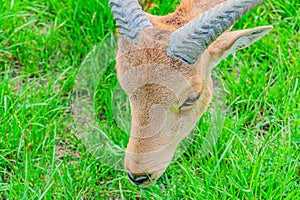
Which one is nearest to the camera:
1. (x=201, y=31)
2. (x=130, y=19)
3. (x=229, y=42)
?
(x=201, y=31)

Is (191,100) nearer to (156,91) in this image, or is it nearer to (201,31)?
(156,91)

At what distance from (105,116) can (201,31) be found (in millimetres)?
1559

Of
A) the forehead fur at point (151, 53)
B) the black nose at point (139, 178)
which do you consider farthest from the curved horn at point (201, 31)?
the black nose at point (139, 178)

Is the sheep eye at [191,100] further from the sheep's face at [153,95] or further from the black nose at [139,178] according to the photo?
the black nose at [139,178]

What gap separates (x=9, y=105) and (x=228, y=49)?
5.69 feet

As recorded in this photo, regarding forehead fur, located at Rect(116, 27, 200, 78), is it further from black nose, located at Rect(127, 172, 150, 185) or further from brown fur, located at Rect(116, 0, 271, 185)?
black nose, located at Rect(127, 172, 150, 185)

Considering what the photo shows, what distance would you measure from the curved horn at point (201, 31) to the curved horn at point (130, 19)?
0.20 meters

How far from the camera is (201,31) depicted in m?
3.59

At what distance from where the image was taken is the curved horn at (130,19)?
3.70 m

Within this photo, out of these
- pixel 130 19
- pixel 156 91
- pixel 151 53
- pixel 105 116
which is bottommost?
pixel 105 116

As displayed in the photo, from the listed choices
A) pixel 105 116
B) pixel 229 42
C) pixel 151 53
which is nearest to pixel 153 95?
pixel 151 53

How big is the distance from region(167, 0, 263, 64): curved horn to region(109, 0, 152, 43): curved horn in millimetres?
199

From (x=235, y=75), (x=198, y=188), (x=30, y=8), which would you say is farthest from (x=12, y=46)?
(x=198, y=188)

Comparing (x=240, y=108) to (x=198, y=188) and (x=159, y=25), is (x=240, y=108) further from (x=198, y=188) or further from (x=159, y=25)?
(x=159, y=25)
